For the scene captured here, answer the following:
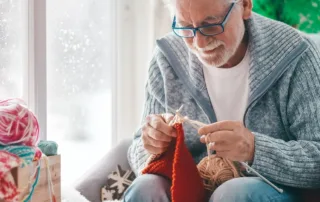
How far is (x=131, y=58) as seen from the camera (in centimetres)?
238

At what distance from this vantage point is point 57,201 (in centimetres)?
123

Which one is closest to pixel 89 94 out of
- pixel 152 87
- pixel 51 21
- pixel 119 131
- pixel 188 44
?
pixel 119 131

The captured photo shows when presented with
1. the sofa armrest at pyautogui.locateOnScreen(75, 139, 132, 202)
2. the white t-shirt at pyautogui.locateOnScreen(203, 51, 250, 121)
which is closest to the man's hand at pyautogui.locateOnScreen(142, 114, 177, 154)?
Result: the white t-shirt at pyautogui.locateOnScreen(203, 51, 250, 121)

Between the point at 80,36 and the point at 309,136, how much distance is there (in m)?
1.19

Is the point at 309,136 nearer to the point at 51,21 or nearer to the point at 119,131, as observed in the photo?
the point at 51,21

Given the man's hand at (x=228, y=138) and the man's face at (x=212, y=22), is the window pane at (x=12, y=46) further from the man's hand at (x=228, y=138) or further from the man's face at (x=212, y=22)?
the man's hand at (x=228, y=138)

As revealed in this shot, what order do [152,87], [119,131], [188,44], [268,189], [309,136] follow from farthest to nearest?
[119,131], [152,87], [188,44], [309,136], [268,189]

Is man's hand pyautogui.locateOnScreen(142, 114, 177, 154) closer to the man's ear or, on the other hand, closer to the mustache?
the mustache

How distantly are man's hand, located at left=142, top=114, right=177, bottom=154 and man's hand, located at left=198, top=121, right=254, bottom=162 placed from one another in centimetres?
10

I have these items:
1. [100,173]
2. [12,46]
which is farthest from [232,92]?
[12,46]

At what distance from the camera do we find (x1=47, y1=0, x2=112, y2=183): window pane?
1.96 m

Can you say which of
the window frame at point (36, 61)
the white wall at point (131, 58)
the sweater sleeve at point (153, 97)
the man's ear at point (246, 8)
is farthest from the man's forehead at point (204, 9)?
the white wall at point (131, 58)

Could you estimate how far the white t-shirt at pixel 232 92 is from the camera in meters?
1.43

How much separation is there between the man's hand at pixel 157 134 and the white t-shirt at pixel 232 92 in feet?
0.68
